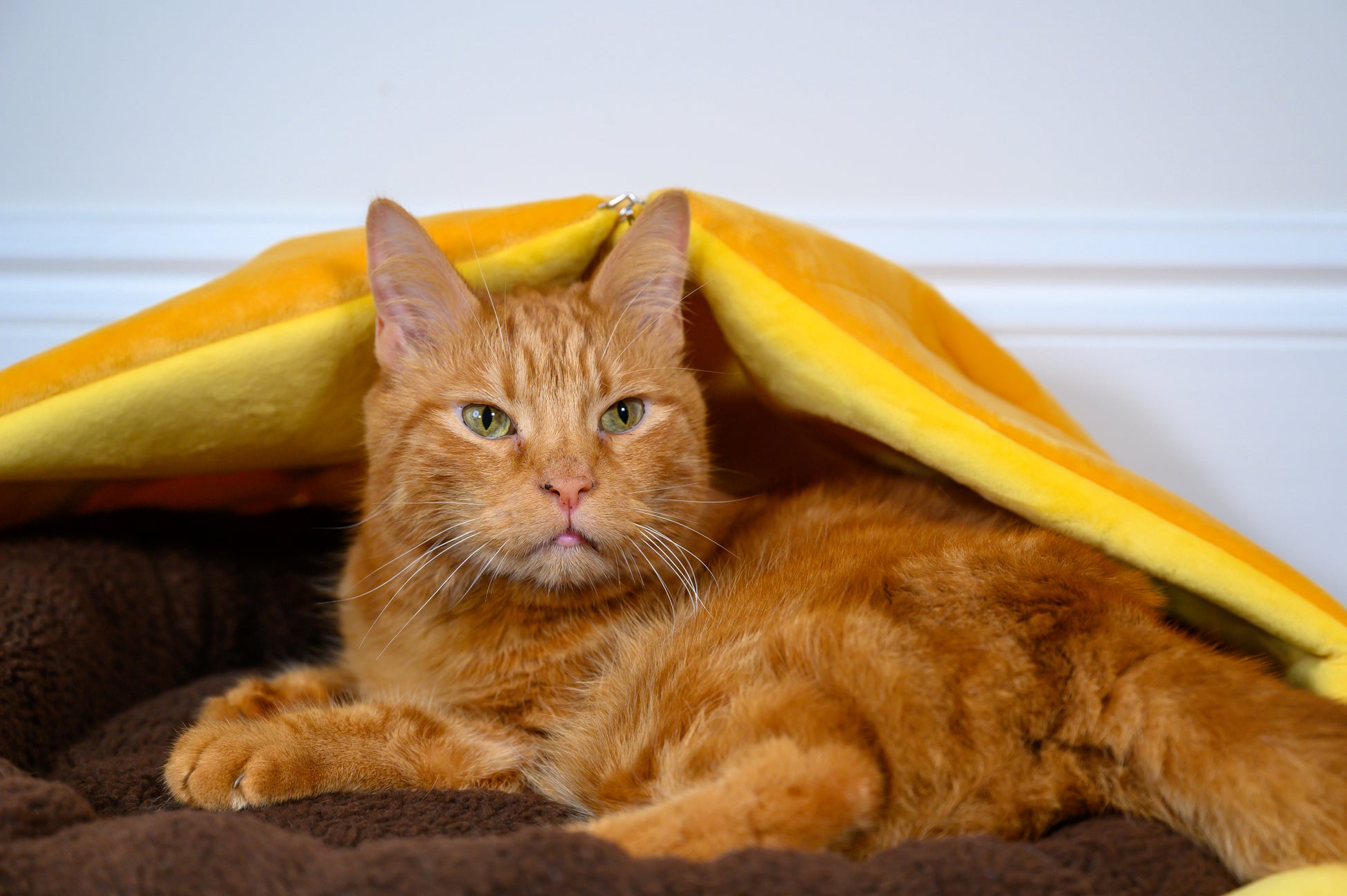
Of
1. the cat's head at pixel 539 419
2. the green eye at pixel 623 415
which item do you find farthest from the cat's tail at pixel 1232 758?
the green eye at pixel 623 415

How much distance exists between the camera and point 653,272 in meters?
1.60

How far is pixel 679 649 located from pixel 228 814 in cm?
59

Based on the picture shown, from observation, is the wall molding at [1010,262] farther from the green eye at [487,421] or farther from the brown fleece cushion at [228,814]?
the green eye at [487,421]

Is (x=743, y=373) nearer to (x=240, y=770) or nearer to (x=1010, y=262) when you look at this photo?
(x=1010, y=262)

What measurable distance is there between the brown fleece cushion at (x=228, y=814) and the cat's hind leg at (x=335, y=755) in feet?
0.12

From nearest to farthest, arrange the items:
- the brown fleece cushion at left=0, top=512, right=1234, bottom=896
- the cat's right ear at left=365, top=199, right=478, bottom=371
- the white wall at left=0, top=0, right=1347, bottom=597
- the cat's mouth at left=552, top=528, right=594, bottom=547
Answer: the brown fleece cushion at left=0, top=512, right=1234, bottom=896
the cat's mouth at left=552, top=528, right=594, bottom=547
the cat's right ear at left=365, top=199, right=478, bottom=371
the white wall at left=0, top=0, right=1347, bottom=597

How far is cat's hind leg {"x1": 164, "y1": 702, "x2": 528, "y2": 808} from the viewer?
1.25 metres

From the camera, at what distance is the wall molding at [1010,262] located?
2363 mm

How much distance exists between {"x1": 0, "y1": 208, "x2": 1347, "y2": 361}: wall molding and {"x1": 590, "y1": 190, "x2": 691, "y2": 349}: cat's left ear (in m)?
0.97

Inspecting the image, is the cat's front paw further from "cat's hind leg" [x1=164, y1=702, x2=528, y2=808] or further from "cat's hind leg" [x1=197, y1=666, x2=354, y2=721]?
"cat's hind leg" [x1=197, y1=666, x2=354, y2=721]

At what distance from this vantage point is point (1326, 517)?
7.83ft

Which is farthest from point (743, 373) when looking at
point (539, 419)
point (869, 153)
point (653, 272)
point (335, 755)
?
point (335, 755)

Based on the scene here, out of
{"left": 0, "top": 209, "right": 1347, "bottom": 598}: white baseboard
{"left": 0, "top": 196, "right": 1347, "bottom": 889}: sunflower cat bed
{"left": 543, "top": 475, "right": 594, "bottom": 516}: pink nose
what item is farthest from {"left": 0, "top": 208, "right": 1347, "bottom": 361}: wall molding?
{"left": 543, "top": 475, "right": 594, "bottom": 516}: pink nose

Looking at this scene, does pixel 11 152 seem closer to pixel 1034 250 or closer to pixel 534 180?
pixel 534 180
